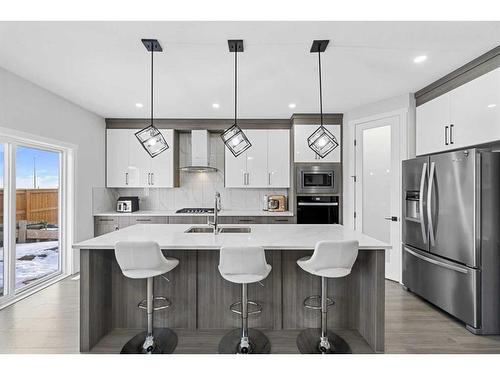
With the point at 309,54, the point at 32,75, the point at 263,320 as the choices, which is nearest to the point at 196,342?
the point at 263,320

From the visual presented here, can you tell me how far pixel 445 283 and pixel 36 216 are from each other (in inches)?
184

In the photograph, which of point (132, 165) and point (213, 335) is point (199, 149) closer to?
point (132, 165)

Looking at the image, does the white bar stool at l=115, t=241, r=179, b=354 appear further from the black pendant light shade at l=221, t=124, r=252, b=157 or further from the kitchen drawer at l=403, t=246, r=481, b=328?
the kitchen drawer at l=403, t=246, r=481, b=328

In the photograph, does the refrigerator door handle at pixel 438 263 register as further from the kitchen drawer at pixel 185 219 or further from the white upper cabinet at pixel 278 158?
the kitchen drawer at pixel 185 219

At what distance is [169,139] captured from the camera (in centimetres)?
455

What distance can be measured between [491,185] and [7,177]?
187 inches

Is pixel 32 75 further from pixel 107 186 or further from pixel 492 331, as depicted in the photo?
pixel 492 331

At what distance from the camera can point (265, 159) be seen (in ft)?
15.0

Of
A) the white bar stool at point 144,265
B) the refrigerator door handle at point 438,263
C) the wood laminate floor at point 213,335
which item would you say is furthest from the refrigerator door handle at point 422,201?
the white bar stool at point 144,265

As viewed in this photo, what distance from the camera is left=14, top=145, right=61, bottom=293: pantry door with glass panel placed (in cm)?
316

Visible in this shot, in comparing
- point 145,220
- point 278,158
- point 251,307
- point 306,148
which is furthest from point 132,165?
point 251,307

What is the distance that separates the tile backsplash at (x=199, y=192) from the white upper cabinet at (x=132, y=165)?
A: 1.09ft

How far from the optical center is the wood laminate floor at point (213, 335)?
2.12m

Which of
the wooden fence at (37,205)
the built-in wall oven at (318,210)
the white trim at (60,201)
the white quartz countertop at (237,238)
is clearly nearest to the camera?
the white quartz countertop at (237,238)
